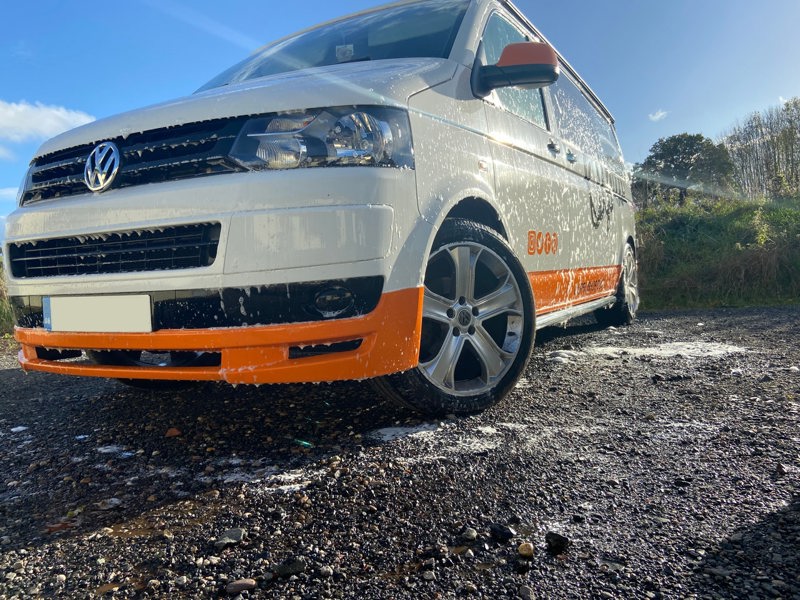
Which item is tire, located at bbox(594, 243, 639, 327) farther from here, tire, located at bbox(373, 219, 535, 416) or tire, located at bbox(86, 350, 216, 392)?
tire, located at bbox(86, 350, 216, 392)

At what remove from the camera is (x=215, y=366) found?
208 cm

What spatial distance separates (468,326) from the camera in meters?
2.57

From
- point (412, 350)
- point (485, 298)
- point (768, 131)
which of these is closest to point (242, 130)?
point (412, 350)

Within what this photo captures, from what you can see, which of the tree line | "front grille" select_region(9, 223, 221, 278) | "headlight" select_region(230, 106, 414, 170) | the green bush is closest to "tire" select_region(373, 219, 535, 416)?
"headlight" select_region(230, 106, 414, 170)

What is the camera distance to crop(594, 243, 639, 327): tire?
5.95 m

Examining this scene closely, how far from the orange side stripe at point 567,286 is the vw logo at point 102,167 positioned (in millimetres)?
2060

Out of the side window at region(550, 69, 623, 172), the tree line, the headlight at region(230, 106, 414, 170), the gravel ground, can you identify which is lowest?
the gravel ground

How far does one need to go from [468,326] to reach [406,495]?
1.02 metres

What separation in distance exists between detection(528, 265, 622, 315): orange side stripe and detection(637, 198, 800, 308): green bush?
428 centimetres

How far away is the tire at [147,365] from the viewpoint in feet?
7.31

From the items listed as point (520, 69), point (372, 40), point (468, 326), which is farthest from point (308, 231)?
point (372, 40)

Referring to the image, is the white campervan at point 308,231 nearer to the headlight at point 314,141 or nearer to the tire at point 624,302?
the headlight at point 314,141

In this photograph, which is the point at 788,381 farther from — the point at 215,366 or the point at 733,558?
the point at 215,366

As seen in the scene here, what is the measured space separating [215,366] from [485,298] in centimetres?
125
